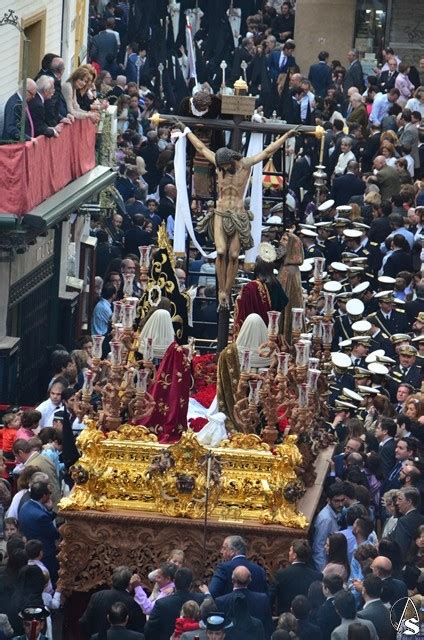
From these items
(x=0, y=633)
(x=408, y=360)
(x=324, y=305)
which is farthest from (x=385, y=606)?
(x=408, y=360)

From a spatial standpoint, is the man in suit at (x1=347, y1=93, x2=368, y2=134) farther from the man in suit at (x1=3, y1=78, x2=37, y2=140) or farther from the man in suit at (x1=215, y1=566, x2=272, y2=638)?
the man in suit at (x1=215, y1=566, x2=272, y2=638)

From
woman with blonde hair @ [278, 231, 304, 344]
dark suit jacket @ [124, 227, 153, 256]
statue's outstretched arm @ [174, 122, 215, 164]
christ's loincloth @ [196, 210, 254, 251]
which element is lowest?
dark suit jacket @ [124, 227, 153, 256]

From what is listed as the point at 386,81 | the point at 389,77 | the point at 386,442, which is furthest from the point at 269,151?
the point at 389,77

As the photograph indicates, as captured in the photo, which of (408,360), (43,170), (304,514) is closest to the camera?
(304,514)

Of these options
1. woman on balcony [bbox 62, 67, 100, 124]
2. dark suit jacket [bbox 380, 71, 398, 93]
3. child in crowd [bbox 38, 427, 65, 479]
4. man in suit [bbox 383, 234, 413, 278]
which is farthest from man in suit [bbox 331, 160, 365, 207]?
child in crowd [bbox 38, 427, 65, 479]

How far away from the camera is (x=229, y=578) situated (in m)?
20.8

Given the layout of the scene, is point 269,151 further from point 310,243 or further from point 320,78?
point 320,78

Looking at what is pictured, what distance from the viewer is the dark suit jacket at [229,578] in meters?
20.8

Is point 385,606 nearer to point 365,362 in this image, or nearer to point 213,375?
point 213,375

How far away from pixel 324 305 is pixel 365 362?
280cm

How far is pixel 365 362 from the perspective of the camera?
93.5ft

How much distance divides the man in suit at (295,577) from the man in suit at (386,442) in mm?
3744

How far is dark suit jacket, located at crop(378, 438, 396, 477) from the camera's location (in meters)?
25.0

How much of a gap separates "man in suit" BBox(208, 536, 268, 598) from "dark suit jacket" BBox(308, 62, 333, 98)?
80.4 feet
